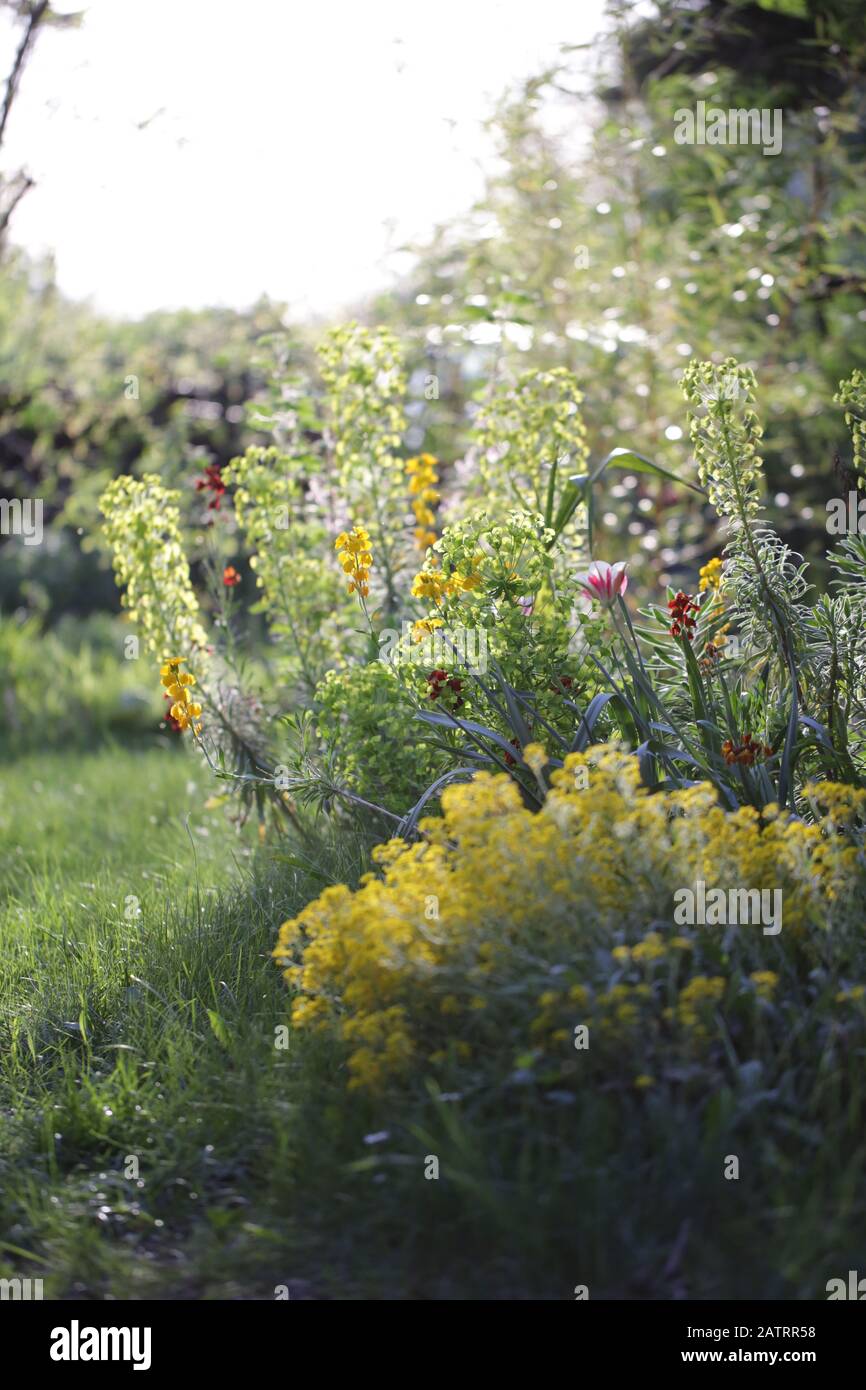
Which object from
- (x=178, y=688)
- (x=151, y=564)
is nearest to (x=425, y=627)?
(x=178, y=688)

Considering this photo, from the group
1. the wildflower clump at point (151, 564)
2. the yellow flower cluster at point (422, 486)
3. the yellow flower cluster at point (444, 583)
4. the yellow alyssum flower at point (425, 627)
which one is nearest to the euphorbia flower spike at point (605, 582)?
the yellow flower cluster at point (444, 583)

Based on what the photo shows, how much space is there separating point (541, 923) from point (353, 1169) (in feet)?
1.93

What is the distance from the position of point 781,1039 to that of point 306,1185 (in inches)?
37.3

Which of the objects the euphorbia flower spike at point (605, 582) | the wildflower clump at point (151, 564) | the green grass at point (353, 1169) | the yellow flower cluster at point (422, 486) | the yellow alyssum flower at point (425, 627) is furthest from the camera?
the yellow flower cluster at point (422, 486)

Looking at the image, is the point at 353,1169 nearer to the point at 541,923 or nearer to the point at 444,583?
the point at 541,923

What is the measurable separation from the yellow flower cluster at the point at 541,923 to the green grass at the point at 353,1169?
0.38ft

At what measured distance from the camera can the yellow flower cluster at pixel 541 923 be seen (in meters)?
2.48

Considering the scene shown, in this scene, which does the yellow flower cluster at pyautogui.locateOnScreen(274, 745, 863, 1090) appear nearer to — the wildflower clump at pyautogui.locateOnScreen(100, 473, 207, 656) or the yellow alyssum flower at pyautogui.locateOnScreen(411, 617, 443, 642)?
the yellow alyssum flower at pyautogui.locateOnScreen(411, 617, 443, 642)

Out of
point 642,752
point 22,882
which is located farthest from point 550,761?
point 22,882

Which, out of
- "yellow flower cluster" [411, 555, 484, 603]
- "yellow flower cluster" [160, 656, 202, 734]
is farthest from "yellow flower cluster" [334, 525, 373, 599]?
"yellow flower cluster" [160, 656, 202, 734]

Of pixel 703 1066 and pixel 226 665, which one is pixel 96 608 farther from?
pixel 703 1066

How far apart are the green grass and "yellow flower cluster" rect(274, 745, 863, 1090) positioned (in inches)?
4.5

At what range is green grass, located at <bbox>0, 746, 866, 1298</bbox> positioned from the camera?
220 centimetres

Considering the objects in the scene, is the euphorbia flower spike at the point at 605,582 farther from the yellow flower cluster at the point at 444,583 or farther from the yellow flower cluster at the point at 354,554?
the yellow flower cluster at the point at 354,554
